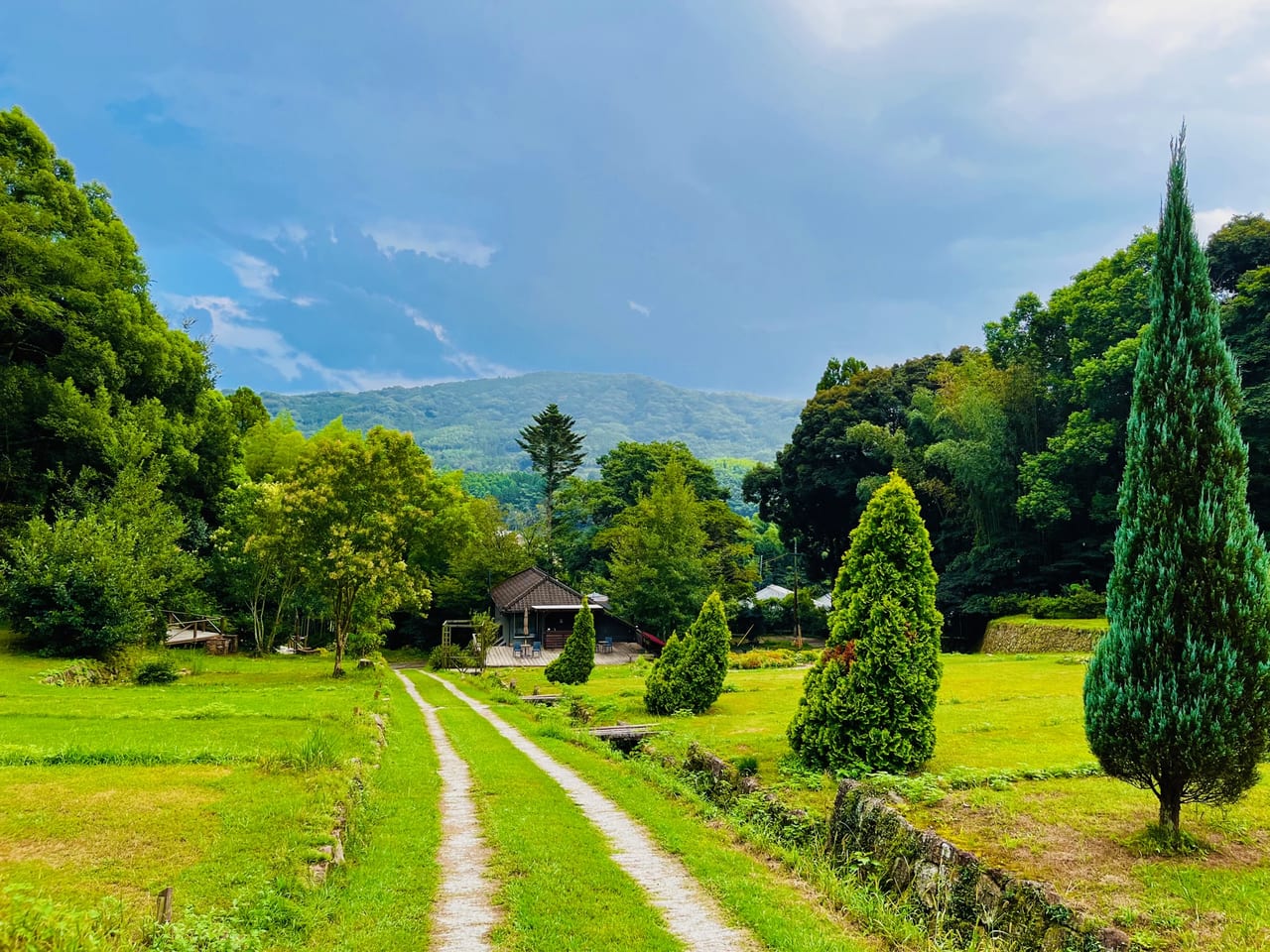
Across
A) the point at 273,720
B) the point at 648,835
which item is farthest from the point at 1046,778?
the point at 273,720

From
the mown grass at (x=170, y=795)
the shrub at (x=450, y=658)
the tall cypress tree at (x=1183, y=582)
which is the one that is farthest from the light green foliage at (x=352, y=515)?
the tall cypress tree at (x=1183, y=582)

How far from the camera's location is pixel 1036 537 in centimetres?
3584

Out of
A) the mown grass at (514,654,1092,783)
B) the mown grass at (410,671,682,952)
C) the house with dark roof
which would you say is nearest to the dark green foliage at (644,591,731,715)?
the mown grass at (514,654,1092,783)

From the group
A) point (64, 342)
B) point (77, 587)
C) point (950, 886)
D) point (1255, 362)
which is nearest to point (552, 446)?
point (64, 342)

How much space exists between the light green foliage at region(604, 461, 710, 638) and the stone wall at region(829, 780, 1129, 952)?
30.7m

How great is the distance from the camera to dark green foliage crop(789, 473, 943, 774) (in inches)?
377

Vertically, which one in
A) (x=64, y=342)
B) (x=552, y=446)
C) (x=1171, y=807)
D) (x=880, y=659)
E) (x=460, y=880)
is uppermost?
(x=552, y=446)

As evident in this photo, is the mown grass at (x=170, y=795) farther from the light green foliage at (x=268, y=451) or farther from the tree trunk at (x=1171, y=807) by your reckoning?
the light green foliage at (x=268, y=451)

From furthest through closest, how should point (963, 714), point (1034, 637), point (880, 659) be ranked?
point (1034, 637)
point (963, 714)
point (880, 659)

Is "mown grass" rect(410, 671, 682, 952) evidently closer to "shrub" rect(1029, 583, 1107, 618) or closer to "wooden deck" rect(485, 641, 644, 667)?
"shrub" rect(1029, 583, 1107, 618)

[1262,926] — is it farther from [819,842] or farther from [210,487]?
[210,487]

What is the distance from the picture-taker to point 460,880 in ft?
20.6

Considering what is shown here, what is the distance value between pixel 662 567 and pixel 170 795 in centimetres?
3220

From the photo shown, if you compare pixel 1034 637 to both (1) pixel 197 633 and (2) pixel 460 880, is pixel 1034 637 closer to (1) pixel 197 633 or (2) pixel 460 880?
(2) pixel 460 880
